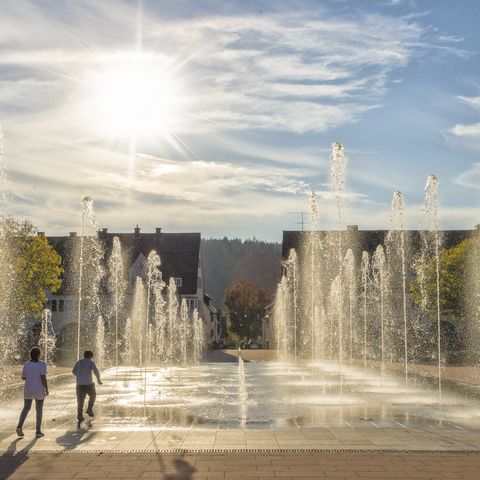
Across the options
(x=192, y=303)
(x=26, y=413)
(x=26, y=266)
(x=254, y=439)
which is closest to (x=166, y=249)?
(x=192, y=303)

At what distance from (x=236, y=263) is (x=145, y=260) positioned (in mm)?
106812

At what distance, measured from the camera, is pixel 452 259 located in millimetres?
48406

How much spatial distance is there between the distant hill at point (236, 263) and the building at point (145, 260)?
81312 millimetres

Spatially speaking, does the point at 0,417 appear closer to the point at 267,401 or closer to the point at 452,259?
the point at 267,401

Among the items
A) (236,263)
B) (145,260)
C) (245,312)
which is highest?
(236,263)

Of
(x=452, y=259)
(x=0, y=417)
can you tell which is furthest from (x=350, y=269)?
(x=0, y=417)

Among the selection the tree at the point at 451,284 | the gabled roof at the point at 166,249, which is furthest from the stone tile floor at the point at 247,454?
the gabled roof at the point at 166,249

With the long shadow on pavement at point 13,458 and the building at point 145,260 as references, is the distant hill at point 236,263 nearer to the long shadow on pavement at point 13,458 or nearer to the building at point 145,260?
the building at point 145,260

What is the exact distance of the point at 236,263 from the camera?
175750 mm

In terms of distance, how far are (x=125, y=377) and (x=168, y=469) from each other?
2073 cm

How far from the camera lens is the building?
65062mm

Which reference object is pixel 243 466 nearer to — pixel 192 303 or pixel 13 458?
pixel 13 458

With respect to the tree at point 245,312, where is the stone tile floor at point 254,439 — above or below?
below

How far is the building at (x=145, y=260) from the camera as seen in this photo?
213ft
